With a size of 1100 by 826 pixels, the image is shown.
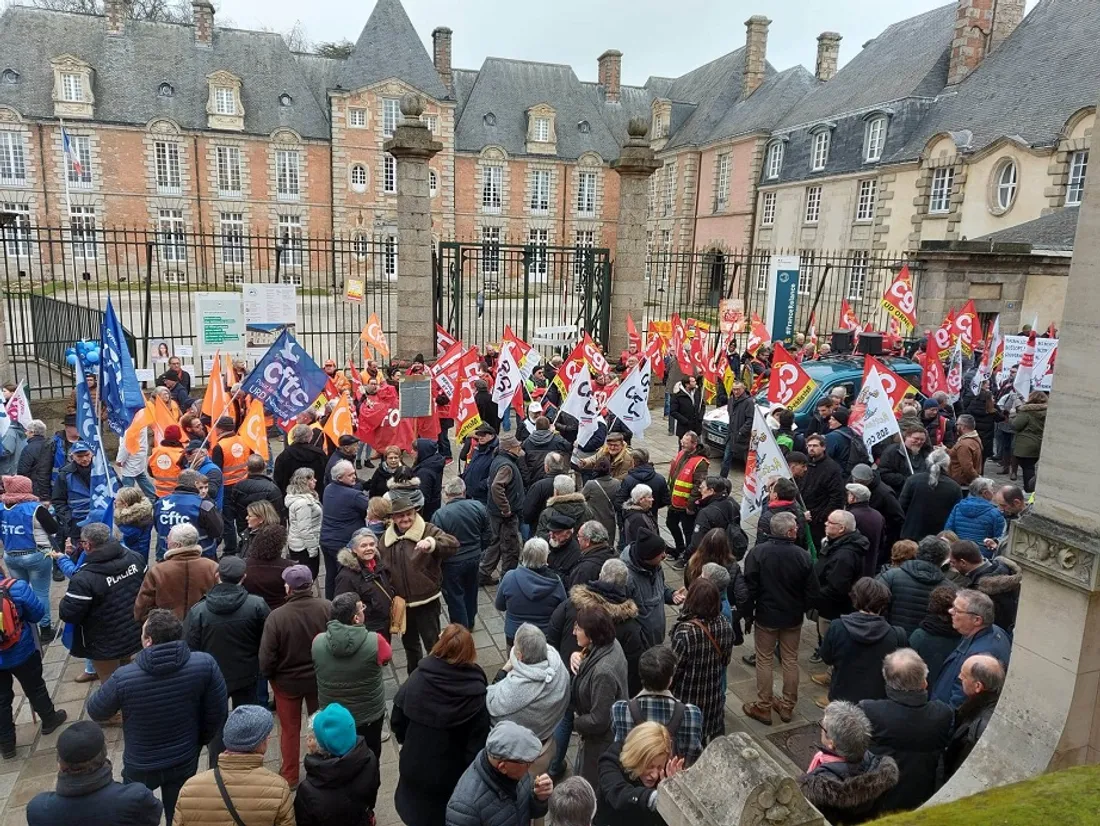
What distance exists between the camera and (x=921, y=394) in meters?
11.5

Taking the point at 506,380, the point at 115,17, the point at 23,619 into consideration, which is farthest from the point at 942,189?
the point at 115,17

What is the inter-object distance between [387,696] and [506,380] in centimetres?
541

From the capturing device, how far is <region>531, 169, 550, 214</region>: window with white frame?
4688 cm

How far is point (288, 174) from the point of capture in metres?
41.6

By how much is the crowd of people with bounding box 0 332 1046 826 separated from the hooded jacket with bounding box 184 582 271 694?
0.05 feet

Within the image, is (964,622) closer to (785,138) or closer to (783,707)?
(783,707)

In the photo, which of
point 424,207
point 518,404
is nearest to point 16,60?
point 424,207

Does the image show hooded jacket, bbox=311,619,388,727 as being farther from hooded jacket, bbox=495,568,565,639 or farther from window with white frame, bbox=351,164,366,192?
window with white frame, bbox=351,164,366,192

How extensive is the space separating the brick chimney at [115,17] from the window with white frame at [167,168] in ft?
20.9

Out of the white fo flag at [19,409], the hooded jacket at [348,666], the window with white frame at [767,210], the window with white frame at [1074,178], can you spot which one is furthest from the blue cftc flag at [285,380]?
the window with white frame at [767,210]

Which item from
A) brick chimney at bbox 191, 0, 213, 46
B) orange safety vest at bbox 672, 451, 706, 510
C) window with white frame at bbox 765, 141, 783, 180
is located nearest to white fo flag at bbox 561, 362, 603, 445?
orange safety vest at bbox 672, 451, 706, 510

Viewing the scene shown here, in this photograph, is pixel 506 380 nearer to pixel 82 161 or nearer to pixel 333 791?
pixel 333 791

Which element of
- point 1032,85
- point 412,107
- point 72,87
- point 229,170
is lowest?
point 412,107

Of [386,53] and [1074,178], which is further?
[386,53]
